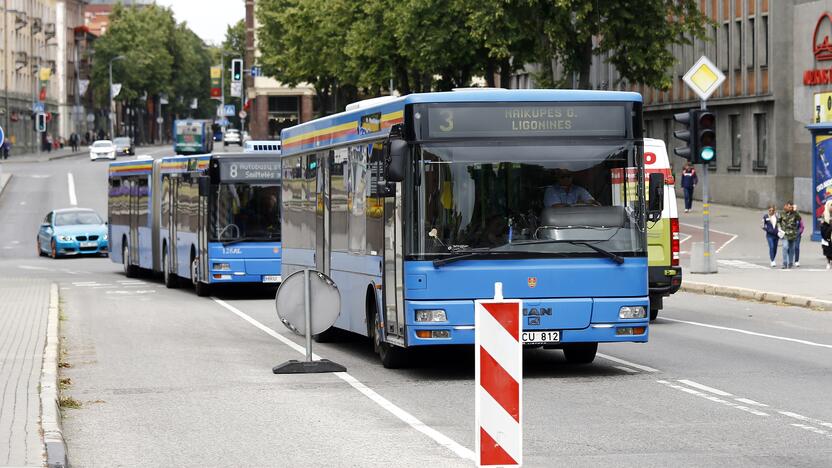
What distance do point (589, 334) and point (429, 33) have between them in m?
42.4

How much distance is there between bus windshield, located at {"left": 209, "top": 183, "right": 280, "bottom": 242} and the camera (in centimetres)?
2967

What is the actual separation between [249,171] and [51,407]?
1744cm

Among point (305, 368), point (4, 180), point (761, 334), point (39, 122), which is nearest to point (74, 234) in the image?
point (39, 122)

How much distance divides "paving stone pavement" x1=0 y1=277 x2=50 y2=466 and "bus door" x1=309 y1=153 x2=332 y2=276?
3.28 metres

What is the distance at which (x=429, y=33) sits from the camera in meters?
57.0

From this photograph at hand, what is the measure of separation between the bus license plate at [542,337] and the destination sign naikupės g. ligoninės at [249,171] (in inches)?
590

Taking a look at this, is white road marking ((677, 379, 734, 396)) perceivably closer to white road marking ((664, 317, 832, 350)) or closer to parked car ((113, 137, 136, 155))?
white road marking ((664, 317, 832, 350))

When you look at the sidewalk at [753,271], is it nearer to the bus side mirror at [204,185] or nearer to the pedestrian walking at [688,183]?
the pedestrian walking at [688,183]

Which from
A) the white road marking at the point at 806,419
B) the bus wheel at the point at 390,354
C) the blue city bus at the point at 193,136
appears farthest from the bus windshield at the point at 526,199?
the blue city bus at the point at 193,136

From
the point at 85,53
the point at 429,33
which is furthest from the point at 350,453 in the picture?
the point at 85,53

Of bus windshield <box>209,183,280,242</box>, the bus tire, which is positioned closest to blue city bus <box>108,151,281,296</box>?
bus windshield <box>209,183,280,242</box>

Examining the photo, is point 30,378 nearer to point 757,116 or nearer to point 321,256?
point 321,256

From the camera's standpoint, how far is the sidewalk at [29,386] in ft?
33.2

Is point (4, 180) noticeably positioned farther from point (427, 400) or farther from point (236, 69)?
point (427, 400)
